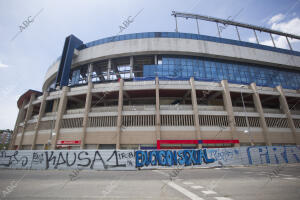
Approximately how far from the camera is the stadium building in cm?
2036

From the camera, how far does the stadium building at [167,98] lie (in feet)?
66.8

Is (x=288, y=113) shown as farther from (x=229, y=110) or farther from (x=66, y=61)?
(x=66, y=61)

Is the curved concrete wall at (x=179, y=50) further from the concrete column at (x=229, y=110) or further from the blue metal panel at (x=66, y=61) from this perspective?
the concrete column at (x=229, y=110)

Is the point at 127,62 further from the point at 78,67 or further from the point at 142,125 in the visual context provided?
the point at 142,125

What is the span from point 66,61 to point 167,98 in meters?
24.8

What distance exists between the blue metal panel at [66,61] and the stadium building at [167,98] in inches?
8.6

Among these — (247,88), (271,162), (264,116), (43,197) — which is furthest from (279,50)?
(43,197)

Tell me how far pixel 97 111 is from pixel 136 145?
8.87m

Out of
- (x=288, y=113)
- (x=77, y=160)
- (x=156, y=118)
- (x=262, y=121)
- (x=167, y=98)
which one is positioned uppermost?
(x=167, y=98)

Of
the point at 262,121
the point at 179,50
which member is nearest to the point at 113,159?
the point at 262,121

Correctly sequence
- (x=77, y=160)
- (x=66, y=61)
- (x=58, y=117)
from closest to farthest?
1. (x=77, y=160)
2. (x=58, y=117)
3. (x=66, y=61)

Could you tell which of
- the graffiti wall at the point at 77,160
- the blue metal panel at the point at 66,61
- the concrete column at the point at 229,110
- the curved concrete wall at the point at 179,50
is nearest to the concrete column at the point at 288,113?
the concrete column at the point at 229,110

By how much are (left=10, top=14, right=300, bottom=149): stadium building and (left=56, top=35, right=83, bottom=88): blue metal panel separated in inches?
8.6

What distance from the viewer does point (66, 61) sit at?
30406mm
